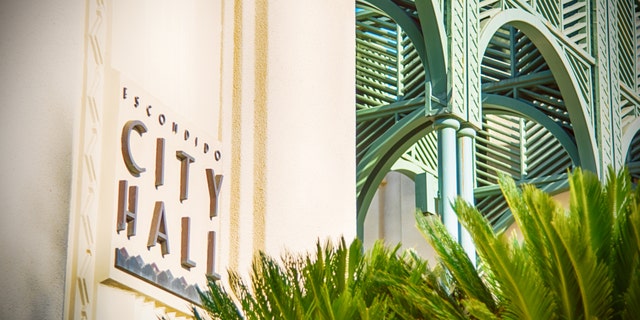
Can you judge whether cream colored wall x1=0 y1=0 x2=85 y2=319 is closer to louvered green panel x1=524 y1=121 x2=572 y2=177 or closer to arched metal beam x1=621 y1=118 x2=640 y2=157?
arched metal beam x1=621 y1=118 x2=640 y2=157

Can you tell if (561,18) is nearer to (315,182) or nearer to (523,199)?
(315,182)

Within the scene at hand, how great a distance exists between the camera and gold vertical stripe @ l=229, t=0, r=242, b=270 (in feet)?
20.6

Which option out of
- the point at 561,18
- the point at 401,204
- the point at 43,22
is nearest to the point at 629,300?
the point at 43,22

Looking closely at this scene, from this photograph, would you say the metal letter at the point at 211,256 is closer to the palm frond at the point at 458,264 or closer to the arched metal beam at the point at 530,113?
the palm frond at the point at 458,264

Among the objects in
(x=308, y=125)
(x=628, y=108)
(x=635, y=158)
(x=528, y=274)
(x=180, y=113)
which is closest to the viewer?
(x=528, y=274)

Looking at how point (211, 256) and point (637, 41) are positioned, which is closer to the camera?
point (211, 256)

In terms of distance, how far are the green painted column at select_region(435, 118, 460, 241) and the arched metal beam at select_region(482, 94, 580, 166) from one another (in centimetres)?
480

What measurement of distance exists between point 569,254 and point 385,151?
1365 centimetres

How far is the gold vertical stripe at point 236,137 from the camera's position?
6.27m

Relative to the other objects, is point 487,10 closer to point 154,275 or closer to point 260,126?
point 260,126

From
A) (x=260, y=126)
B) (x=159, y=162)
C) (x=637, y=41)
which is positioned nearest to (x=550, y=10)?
(x=637, y=41)

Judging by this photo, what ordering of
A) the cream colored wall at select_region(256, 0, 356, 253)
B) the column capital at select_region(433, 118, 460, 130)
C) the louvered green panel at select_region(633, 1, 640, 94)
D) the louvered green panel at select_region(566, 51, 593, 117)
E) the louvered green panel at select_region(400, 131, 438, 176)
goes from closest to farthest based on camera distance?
1. the cream colored wall at select_region(256, 0, 356, 253)
2. the column capital at select_region(433, 118, 460, 130)
3. the louvered green panel at select_region(566, 51, 593, 117)
4. the louvered green panel at select_region(633, 1, 640, 94)
5. the louvered green panel at select_region(400, 131, 438, 176)

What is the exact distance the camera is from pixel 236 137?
6414 millimetres

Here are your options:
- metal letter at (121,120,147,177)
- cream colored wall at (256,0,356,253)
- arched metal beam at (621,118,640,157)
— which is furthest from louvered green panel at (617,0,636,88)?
metal letter at (121,120,147,177)
